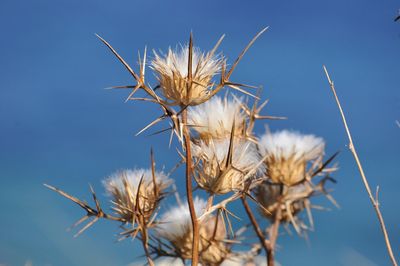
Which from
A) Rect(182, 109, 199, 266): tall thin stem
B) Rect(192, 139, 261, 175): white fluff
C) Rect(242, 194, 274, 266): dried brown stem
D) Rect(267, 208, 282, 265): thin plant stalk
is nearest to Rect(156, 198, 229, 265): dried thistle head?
Rect(242, 194, 274, 266): dried brown stem

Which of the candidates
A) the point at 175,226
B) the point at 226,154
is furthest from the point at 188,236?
the point at 226,154

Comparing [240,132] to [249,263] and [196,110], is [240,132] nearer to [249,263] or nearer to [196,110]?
[196,110]

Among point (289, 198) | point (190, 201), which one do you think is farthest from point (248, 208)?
point (190, 201)

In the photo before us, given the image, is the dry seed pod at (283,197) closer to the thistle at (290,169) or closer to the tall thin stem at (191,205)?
the thistle at (290,169)

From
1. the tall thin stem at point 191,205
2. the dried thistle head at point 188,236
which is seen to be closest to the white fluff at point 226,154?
the tall thin stem at point 191,205

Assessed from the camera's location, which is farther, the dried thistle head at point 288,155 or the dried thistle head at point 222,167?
the dried thistle head at point 288,155
